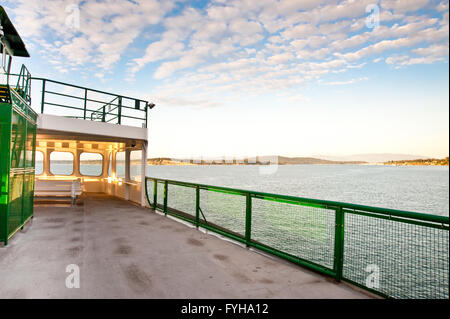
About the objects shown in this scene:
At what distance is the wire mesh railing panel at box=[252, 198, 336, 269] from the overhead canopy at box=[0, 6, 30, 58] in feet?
20.4

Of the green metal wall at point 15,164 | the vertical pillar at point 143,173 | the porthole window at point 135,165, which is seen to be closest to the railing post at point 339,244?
the green metal wall at point 15,164

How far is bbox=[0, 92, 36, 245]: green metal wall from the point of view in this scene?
5129 millimetres

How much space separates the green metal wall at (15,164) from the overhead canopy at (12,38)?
4.72 feet

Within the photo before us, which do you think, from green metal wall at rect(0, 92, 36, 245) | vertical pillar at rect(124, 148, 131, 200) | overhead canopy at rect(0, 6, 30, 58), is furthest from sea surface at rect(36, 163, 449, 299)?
overhead canopy at rect(0, 6, 30, 58)

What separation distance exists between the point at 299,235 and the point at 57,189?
358 inches

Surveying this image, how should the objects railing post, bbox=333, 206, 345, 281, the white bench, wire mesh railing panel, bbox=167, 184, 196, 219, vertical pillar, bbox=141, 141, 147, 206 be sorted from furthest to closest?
1. wire mesh railing panel, bbox=167, 184, 196, 219
2. vertical pillar, bbox=141, 141, 147, 206
3. the white bench
4. railing post, bbox=333, 206, 345, 281

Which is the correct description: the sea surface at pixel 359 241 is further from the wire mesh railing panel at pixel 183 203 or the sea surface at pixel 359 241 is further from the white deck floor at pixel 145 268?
the white deck floor at pixel 145 268

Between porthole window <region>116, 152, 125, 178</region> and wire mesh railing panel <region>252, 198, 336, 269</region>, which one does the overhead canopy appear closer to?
wire mesh railing panel <region>252, 198, 336, 269</region>

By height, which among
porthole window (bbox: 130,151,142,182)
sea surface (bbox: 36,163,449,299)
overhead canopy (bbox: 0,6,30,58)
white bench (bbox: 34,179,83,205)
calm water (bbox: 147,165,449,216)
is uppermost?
overhead canopy (bbox: 0,6,30,58)

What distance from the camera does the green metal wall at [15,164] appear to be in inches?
202

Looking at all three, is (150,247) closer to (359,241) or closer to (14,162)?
(14,162)
